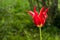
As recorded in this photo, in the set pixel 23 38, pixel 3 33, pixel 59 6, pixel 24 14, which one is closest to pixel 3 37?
pixel 3 33

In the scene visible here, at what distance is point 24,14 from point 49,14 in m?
0.50

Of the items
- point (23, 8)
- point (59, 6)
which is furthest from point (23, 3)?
point (59, 6)

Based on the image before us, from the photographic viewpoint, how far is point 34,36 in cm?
372

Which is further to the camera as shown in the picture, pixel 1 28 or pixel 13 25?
pixel 13 25

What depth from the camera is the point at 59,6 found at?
426cm

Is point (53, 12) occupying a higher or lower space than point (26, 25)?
higher

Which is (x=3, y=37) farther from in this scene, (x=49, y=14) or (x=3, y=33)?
(x=49, y=14)

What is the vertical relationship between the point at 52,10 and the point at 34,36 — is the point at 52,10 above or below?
above

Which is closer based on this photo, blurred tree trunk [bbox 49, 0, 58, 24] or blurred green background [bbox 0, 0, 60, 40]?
blurred green background [bbox 0, 0, 60, 40]

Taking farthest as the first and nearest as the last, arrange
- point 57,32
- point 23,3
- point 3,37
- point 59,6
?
point 23,3 → point 59,6 → point 57,32 → point 3,37

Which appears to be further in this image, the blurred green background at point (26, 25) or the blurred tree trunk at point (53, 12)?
the blurred tree trunk at point (53, 12)

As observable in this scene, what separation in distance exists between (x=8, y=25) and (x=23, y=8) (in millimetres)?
869

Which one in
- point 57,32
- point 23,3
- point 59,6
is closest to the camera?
point 57,32

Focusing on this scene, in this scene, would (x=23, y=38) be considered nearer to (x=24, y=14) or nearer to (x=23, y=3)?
(x=24, y=14)
